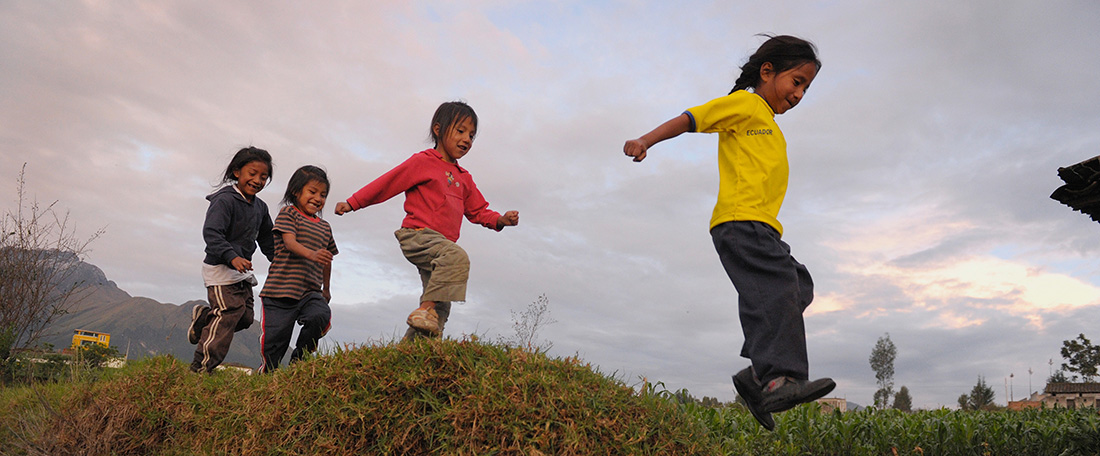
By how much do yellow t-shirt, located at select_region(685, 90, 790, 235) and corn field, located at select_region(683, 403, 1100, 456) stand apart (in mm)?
2105

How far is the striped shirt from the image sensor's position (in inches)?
Answer: 231

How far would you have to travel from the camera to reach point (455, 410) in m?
3.20

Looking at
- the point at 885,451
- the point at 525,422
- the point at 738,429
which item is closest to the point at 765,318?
the point at 525,422

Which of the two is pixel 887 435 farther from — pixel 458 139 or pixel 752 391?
pixel 458 139

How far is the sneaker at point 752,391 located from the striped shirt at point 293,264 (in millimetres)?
3834

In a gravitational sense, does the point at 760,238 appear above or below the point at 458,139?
below

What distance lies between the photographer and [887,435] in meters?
6.34

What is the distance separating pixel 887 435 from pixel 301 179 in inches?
233

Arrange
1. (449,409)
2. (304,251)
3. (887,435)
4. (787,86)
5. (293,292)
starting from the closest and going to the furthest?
1. (449,409)
2. (787,86)
3. (304,251)
4. (293,292)
5. (887,435)

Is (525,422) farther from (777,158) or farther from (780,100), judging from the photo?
(780,100)

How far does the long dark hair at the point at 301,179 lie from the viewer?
6242mm

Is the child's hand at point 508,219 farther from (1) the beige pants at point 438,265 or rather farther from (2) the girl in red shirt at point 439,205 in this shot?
(1) the beige pants at point 438,265

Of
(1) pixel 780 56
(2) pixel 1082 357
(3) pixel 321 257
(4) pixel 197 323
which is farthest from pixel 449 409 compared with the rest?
(2) pixel 1082 357

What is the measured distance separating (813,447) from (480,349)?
373 cm
